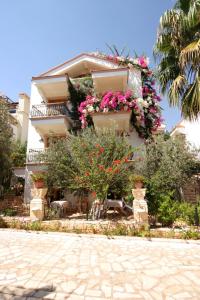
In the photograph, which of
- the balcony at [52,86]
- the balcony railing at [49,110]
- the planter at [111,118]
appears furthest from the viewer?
the balcony at [52,86]

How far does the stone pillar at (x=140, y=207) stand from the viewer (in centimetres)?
849

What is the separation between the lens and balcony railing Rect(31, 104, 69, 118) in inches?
691

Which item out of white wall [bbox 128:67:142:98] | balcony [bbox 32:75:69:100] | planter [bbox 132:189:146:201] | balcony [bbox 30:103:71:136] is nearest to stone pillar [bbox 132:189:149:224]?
planter [bbox 132:189:146:201]

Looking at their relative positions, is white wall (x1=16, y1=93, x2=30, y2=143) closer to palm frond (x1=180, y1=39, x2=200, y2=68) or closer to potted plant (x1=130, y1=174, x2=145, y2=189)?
potted plant (x1=130, y1=174, x2=145, y2=189)

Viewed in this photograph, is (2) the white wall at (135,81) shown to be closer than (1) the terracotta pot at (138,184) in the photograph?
No

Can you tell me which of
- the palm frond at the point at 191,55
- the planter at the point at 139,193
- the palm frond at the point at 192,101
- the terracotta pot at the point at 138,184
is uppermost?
the palm frond at the point at 191,55

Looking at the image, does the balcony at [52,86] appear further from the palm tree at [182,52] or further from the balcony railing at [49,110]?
the palm tree at [182,52]

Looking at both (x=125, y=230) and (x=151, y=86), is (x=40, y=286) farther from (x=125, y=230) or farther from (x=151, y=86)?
(x=151, y=86)

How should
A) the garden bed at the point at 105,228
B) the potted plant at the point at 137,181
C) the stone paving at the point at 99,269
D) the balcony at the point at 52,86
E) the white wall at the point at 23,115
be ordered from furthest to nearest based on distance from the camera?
the white wall at the point at 23,115
the balcony at the point at 52,86
the potted plant at the point at 137,181
the garden bed at the point at 105,228
the stone paving at the point at 99,269

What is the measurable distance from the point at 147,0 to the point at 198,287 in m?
11.4

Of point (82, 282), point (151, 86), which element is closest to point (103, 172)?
point (82, 282)

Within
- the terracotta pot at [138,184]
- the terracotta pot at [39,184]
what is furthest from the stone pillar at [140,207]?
the terracotta pot at [39,184]

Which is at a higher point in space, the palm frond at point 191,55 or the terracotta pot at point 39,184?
the palm frond at point 191,55

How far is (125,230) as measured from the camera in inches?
311
